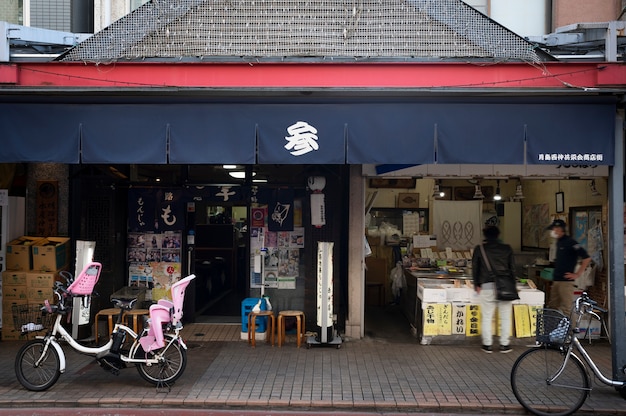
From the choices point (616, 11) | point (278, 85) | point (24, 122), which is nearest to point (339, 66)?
point (278, 85)

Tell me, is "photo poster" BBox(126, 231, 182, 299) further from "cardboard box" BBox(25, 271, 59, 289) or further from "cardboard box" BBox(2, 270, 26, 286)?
"cardboard box" BBox(2, 270, 26, 286)

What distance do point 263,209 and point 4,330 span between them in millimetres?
5130

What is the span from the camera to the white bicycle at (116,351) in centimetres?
721

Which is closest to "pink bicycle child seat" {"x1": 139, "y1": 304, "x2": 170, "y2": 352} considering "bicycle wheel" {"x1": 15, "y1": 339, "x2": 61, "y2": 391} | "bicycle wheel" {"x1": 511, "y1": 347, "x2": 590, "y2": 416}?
"bicycle wheel" {"x1": 15, "y1": 339, "x2": 61, "y2": 391}

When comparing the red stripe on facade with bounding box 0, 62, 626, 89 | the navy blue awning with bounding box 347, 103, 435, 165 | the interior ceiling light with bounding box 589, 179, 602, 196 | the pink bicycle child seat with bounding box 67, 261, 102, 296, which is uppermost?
the red stripe on facade with bounding box 0, 62, 626, 89

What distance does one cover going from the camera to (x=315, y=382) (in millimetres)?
7629

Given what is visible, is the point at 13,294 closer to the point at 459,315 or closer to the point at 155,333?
the point at 155,333

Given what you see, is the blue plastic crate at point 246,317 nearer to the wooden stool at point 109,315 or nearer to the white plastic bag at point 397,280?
the wooden stool at point 109,315

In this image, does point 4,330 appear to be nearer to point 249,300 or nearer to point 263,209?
point 249,300

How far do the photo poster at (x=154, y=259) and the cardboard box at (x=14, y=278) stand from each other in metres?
1.89

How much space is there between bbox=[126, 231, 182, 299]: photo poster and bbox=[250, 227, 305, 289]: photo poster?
1576 millimetres

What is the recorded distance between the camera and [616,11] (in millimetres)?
9805

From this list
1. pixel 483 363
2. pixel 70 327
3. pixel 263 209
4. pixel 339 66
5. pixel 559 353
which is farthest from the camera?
pixel 263 209

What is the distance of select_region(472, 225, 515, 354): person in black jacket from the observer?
8.70m
